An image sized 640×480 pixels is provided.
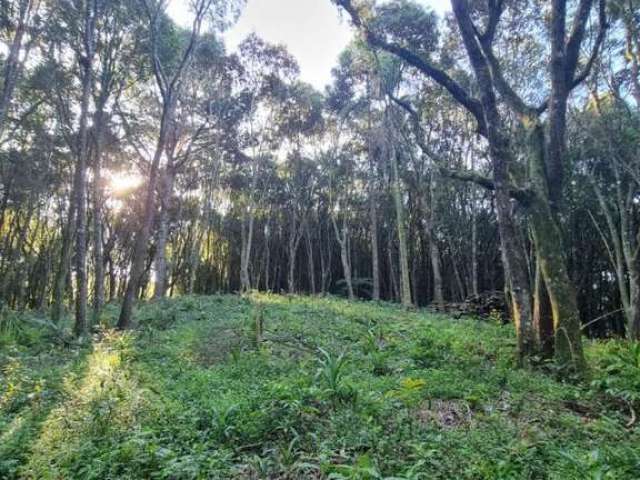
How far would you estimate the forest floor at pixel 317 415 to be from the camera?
3297mm

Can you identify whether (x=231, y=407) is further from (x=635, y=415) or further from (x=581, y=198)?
(x=581, y=198)

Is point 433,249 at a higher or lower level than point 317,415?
higher

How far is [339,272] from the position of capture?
28.3 metres

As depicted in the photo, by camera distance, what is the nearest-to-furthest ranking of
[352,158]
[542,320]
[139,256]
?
[542,320], [139,256], [352,158]

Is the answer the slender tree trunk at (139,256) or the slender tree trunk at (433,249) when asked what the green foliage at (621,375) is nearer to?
the slender tree trunk at (139,256)

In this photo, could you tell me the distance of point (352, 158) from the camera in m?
23.5

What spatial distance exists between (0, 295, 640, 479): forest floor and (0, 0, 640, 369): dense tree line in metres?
1.29

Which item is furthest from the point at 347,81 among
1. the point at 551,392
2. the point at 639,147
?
the point at 551,392

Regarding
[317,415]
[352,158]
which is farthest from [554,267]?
[352,158]

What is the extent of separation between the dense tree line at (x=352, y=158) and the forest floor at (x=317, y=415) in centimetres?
129

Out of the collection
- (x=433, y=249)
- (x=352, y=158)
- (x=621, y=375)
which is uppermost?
(x=352, y=158)

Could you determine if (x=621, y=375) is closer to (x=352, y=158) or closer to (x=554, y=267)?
(x=554, y=267)

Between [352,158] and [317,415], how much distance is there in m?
20.4

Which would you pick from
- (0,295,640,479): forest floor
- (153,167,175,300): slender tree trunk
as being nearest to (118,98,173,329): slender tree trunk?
(0,295,640,479): forest floor
